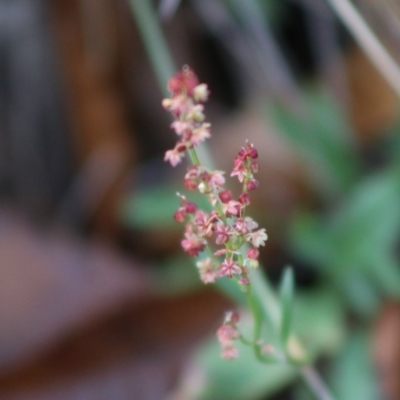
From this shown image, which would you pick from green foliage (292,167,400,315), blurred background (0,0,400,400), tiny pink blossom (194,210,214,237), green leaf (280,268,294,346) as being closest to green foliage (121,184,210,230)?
blurred background (0,0,400,400)

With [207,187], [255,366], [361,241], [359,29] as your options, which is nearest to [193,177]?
[207,187]

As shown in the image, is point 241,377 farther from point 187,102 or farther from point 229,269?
point 187,102

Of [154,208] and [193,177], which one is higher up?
[154,208]

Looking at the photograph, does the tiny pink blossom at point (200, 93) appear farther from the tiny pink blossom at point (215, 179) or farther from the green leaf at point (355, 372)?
the green leaf at point (355, 372)

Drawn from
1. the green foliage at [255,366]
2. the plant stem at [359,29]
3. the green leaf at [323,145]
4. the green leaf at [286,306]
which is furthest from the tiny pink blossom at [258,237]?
the green leaf at [323,145]

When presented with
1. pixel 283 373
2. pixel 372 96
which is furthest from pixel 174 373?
pixel 372 96

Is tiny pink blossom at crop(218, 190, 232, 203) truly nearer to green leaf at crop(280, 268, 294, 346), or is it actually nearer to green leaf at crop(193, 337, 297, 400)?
green leaf at crop(280, 268, 294, 346)

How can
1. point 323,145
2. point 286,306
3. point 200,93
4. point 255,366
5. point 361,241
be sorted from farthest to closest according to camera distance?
1. point 323,145
2. point 361,241
3. point 255,366
4. point 286,306
5. point 200,93

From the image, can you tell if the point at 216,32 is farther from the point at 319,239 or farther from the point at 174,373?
the point at 174,373
